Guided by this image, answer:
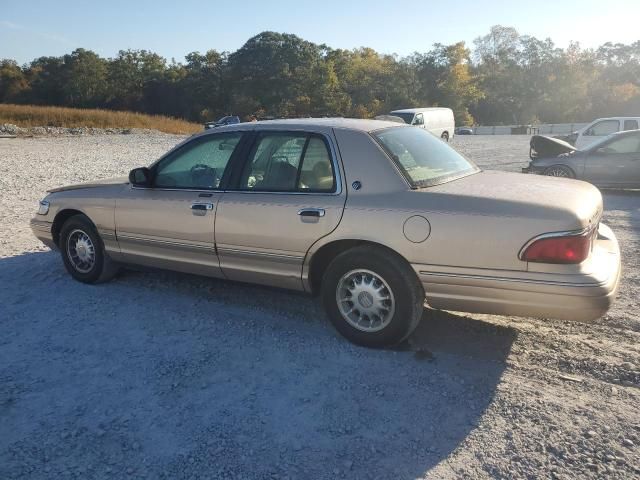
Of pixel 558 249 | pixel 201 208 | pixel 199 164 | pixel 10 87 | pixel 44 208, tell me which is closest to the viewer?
pixel 558 249

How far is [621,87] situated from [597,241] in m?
83.9

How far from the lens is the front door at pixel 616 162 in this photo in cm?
1084

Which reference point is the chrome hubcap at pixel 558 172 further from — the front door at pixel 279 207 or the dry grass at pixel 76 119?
the dry grass at pixel 76 119

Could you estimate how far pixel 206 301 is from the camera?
4805mm

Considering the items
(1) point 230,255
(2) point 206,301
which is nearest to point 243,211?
(1) point 230,255

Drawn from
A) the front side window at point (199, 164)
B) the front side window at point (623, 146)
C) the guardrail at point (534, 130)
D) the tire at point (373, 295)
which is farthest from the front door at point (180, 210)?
the guardrail at point (534, 130)

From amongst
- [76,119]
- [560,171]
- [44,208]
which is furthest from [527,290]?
[76,119]

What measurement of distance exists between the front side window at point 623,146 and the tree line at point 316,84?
57.9m

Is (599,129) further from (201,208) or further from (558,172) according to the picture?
(201,208)

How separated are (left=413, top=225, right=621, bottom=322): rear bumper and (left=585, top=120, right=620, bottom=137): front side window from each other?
1445cm

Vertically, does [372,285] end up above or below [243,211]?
below

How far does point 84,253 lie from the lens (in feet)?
17.3

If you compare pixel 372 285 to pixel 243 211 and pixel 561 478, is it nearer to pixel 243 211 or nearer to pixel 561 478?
pixel 243 211

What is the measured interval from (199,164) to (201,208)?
48 cm
